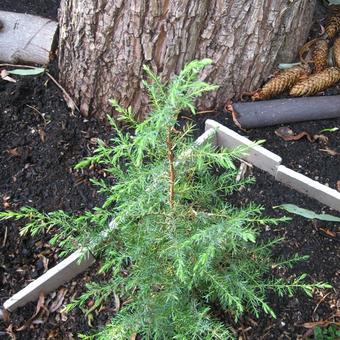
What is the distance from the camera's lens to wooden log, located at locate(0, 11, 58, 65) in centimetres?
240

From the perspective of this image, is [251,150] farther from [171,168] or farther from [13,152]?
[13,152]

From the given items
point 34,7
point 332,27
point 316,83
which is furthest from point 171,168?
point 34,7

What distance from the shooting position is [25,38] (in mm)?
2404

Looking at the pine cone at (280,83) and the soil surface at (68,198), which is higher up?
the pine cone at (280,83)

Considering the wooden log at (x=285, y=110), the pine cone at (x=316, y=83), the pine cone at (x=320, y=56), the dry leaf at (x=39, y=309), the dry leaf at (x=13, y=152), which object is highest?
the pine cone at (x=320, y=56)

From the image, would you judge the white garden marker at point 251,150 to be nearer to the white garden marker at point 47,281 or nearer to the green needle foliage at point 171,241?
the green needle foliage at point 171,241

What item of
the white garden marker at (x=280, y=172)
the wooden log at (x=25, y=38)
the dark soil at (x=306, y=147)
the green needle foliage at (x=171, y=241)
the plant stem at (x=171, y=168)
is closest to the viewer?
the plant stem at (x=171, y=168)

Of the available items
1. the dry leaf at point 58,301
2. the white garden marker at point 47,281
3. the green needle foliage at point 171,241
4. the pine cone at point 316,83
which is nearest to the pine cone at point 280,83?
the pine cone at point 316,83

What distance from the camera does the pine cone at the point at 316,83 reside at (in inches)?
91.1

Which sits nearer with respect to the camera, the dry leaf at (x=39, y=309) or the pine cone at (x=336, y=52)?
the dry leaf at (x=39, y=309)

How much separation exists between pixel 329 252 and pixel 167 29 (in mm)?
1099

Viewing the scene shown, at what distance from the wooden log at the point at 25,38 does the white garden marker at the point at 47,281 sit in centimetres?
110

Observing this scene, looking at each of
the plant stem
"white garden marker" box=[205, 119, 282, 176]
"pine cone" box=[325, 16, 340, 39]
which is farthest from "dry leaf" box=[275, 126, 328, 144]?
the plant stem

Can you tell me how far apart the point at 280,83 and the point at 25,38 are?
127 centimetres
